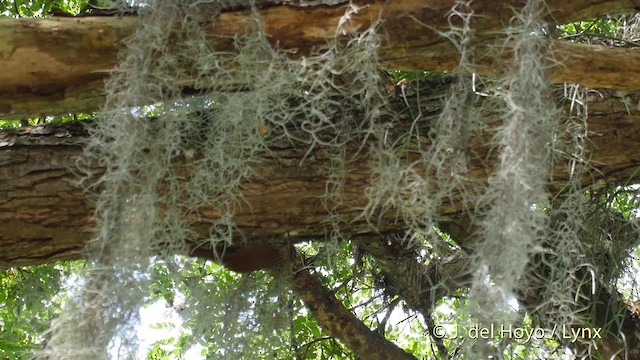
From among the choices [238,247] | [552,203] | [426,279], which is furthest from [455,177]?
[426,279]

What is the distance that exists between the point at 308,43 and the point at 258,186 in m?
0.31

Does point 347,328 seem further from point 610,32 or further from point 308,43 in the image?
point 610,32

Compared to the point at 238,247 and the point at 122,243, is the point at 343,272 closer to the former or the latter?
Result: the point at 238,247

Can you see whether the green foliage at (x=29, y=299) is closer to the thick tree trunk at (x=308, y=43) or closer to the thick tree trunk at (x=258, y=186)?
the thick tree trunk at (x=258, y=186)

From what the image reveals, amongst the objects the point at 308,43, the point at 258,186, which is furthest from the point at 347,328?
the point at 308,43

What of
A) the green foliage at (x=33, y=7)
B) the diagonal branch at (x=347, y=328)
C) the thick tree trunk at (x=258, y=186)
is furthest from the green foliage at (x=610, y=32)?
the green foliage at (x=33, y=7)

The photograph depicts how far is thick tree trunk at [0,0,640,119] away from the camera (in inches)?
59.7

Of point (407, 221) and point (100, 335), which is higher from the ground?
point (100, 335)

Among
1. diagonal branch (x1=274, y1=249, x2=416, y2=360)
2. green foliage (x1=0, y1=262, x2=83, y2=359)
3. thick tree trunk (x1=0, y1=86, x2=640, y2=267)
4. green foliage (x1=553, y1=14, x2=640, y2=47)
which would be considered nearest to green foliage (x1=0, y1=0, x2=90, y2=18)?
green foliage (x1=0, y1=262, x2=83, y2=359)

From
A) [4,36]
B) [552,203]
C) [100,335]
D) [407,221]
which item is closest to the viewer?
[100,335]

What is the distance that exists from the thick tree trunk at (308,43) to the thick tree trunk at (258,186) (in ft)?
0.33

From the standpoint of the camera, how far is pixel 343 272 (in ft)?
7.95

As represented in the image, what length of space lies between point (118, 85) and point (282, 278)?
0.60m

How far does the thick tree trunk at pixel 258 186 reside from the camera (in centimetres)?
158
